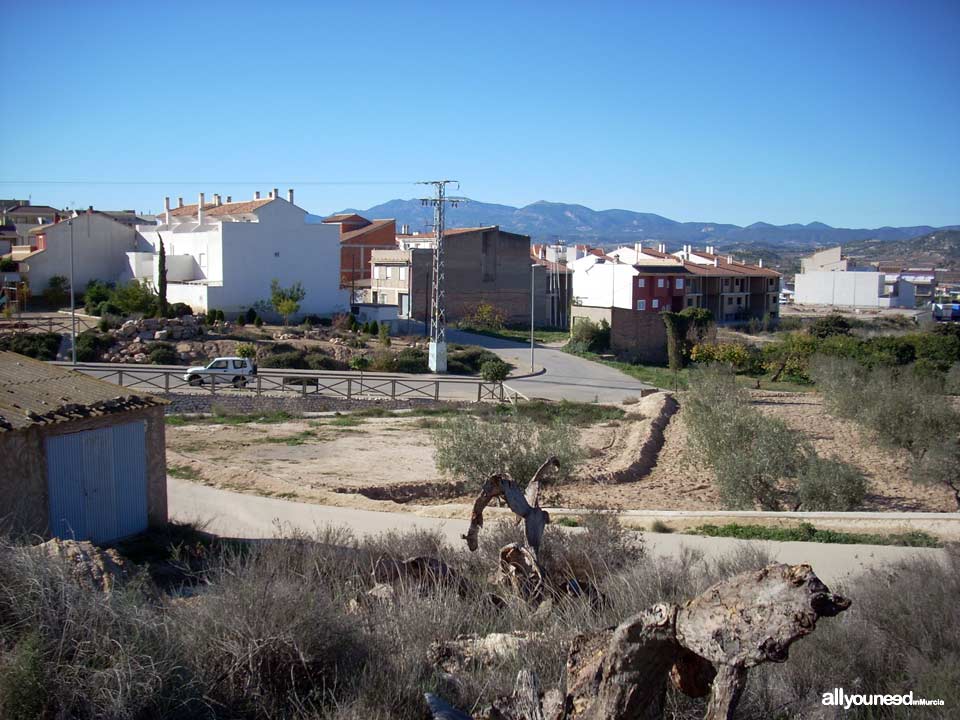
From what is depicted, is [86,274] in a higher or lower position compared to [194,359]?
higher

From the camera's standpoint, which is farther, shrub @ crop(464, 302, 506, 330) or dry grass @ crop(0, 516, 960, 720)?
shrub @ crop(464, 302, 506, 330)

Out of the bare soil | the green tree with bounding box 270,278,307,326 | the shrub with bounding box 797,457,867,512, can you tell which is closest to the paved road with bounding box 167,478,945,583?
the bare soil

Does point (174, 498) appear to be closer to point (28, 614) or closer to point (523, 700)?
point (28, 614)

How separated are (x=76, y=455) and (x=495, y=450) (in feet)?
29.8

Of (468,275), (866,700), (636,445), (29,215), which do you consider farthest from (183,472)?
(29,215)

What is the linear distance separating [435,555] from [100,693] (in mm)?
4979

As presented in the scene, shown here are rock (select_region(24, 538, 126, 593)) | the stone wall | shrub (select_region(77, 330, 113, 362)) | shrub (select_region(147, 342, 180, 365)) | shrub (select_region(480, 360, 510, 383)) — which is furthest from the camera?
shrub (select_region(77, 330, 113, 362))

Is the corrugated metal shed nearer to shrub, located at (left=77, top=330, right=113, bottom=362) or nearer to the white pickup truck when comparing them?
the white pickup truck

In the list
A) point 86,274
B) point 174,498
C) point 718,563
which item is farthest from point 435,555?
point 86,274

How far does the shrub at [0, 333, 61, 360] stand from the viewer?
37562mm

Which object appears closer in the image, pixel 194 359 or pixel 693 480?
pixel 693 480

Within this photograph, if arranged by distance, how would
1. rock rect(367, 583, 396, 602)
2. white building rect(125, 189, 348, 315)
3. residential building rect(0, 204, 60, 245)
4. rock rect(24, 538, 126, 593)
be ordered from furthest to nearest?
residential building rect(0, 204, 60, 245) → white building rect(125, 189, 348, 315) → rock rect(367, 583, 396, 602) → rock rect(24, 538, 126, 593)

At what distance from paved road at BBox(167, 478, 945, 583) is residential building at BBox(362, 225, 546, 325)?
40800 mm

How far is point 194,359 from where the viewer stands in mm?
39250
